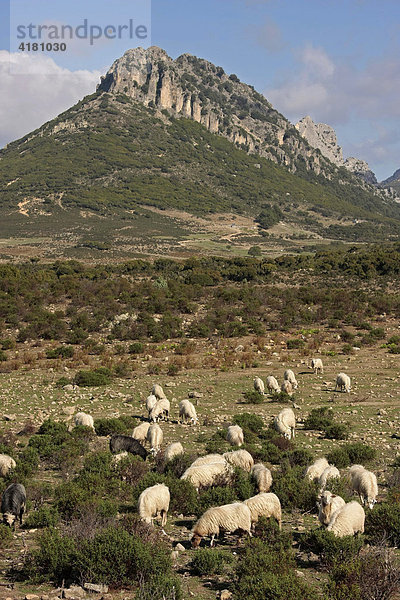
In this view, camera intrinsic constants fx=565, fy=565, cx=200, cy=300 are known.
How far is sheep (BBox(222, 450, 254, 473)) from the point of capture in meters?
11.8

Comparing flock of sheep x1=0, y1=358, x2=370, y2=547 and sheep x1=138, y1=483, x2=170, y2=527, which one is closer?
flock of sheep x1=0, y1=358, x2=370, y2=547

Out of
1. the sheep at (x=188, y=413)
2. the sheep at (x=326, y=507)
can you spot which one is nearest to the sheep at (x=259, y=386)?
the sheep at (x=188, y=413)

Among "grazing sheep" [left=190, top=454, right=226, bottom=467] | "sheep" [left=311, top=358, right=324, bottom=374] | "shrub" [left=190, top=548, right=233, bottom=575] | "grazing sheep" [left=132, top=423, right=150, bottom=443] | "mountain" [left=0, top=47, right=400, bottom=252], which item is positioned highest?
"mountain" [left=0, top=47, right=400, bottom=252]

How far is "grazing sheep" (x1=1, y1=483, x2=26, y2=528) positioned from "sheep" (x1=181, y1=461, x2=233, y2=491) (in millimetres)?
2845

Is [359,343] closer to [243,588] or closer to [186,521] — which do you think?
[186,521]

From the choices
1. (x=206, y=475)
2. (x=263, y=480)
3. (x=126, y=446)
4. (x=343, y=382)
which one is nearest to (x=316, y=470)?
(x=263, y=480)

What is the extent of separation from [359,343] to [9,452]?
21.5 m

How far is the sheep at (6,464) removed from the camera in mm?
11172

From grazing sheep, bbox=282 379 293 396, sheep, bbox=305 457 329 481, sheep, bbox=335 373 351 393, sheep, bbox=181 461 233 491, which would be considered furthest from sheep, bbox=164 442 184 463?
sheep, bbox=335 373 351 393

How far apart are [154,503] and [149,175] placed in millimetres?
140000

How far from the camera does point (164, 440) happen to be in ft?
48.5

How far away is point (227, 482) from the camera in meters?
10.5

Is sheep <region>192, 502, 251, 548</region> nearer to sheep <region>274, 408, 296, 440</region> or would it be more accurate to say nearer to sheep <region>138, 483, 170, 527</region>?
sheep <region>138, 483, 170, 527</region>

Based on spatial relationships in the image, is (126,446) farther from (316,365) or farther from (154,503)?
(316,365)
